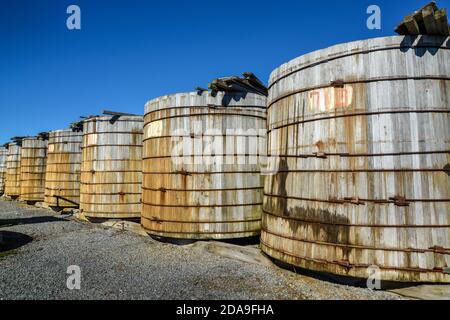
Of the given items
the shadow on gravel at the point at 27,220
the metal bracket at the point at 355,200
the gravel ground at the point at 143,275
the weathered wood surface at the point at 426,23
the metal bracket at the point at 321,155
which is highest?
the weathered wood surface at the point at 426,23

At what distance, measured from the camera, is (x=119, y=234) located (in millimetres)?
15336

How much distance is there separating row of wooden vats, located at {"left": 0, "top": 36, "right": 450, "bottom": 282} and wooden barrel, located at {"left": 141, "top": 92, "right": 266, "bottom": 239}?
1.7 inches

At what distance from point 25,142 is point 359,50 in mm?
31102

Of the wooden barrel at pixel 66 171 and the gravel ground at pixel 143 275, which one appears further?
the wooden barrel at pixel 66 171

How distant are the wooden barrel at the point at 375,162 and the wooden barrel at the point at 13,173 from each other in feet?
113

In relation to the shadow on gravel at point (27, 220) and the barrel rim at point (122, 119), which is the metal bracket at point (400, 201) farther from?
the shadow on gravel at point (27, 220)

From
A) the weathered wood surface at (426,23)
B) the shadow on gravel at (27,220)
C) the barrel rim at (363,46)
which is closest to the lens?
the weathered wood surface at (426,23)

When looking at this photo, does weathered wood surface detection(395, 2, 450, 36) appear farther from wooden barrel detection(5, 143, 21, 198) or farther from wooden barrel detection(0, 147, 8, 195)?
wooden barrel detection(0, 147, 8, 195)

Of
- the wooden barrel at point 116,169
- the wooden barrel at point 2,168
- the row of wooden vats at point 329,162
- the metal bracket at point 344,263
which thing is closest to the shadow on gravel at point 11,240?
the wooden barrel at point 116,169

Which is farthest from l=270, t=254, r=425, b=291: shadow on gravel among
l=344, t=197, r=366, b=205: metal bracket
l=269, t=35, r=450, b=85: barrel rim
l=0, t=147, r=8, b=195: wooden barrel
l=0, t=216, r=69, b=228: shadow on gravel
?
l=0, t=147, r=8, b=195: wooden barrel

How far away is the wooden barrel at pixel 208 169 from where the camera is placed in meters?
11.9

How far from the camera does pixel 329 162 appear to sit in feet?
26.5

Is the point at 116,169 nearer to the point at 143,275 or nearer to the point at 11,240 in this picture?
the point at 11,240
